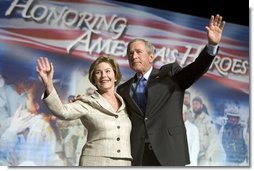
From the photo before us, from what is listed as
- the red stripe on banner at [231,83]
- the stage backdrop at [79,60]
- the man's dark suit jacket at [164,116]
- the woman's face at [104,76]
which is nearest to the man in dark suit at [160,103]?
the man's dark suit jacket at [164,116]

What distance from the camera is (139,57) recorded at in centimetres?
198

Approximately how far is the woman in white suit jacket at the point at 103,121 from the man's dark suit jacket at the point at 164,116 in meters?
0.05

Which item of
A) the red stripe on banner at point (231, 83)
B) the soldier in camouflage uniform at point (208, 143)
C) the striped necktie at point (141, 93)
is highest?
the red stripe on banner at point (231, 83)

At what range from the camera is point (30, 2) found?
2752mm

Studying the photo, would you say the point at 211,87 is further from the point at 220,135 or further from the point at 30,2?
the point at 30,2

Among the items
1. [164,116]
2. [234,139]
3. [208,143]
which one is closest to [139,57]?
[164,116]

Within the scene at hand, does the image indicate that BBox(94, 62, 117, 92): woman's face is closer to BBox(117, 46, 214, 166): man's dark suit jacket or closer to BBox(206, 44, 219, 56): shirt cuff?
BBox(117, 46, 214, 166): man's dark suit jacket

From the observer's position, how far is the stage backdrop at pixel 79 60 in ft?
8.58

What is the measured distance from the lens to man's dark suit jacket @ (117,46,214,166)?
6.19ft

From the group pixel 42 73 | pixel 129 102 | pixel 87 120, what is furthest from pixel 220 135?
pixel 42 73

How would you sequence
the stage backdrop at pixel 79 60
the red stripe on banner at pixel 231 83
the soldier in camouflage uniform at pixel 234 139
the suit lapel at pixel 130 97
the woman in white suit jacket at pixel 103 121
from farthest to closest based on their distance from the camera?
the red stripe on banner at pixel 231 83
the soldier in camouflage uniform at pixel 234 139
the stage backdrop at pixel 79 60
the suit lapel at pixel 130 97
the woman in white suit jacket at pixel 103 121

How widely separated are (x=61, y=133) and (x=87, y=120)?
0.91 metres

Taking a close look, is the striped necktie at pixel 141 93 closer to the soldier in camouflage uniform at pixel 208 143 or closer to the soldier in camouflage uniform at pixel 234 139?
the soldier in camouflage uniform at pixel 208 143

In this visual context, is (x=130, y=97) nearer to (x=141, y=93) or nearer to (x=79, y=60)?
(x=141, y=93)
